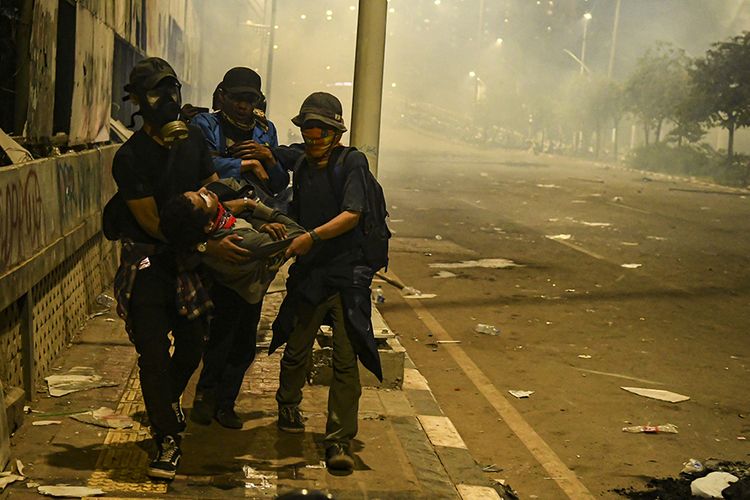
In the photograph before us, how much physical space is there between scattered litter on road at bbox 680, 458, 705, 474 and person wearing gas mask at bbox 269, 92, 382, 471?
1.96m

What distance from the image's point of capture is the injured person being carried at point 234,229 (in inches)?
199

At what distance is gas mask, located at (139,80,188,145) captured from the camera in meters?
5.01

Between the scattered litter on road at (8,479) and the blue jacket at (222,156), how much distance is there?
189 centimetres

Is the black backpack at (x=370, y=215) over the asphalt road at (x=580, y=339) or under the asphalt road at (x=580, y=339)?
over

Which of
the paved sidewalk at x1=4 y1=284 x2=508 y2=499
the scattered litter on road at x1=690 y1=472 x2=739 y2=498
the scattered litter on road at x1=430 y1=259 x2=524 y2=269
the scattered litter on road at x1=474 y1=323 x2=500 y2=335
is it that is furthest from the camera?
the scattered litter on road at x1=430 y1=259 x2=524 y2=269

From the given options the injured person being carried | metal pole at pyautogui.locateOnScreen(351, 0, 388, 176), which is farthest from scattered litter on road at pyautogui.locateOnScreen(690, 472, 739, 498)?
metal pole at pyautogui.locateOnScreen(351, 0, 388, 176)

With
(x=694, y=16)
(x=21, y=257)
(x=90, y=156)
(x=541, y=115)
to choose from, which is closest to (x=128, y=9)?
(x=90, y=156)

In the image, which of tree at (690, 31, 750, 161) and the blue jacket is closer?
the blue jacket

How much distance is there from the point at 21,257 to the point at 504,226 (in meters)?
14.8

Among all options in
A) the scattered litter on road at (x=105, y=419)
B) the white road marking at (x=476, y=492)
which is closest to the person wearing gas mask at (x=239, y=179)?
the scattered litter on road at (x=105, y=419)

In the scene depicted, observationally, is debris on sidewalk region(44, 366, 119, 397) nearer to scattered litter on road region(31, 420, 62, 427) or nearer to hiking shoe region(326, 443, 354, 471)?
scattered litter on road region(31, 420, 62, 427)

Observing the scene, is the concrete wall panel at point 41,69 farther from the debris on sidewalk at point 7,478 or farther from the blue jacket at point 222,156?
the debris on sidewalk at point 7,478

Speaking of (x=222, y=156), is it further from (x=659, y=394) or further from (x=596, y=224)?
(x=596, y=224)

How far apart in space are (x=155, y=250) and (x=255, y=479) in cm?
121
